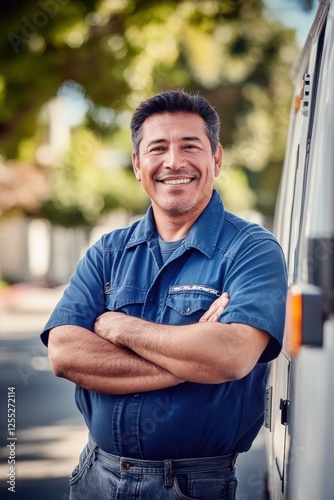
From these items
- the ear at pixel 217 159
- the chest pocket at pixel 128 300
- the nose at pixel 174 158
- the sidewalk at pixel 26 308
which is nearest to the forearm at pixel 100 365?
the chest pocket at pixel 128 300

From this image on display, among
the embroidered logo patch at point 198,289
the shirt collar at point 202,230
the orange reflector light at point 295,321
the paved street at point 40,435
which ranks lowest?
the paved street at point 40,435

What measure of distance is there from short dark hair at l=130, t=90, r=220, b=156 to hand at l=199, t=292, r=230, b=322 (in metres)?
0.63

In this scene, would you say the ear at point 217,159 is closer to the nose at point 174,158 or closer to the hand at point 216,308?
the nose at point 174,158

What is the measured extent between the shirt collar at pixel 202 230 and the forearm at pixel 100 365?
386 mm

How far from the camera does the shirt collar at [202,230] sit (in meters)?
3.17

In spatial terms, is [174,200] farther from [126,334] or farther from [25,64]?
[25,64]

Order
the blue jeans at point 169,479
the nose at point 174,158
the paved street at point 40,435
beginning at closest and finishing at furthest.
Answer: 1. the blue jeans at point 169,479
2. the nose at point 174,158
3. the paved street at point 40,435

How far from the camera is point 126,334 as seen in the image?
3.14m

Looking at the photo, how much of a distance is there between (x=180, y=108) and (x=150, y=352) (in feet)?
2.88

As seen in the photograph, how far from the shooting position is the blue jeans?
3.03m

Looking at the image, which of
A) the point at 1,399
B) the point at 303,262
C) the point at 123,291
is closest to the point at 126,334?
the point at 123,291

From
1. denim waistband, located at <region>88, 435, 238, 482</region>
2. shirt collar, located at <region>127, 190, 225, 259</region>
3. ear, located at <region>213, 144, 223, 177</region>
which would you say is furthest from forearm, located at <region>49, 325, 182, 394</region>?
ear, located at <region>213, 144, 223, 177</region>

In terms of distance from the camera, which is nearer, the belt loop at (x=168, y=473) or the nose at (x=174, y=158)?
the belt loop at (x=168, y=473)

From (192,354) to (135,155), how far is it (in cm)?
91
